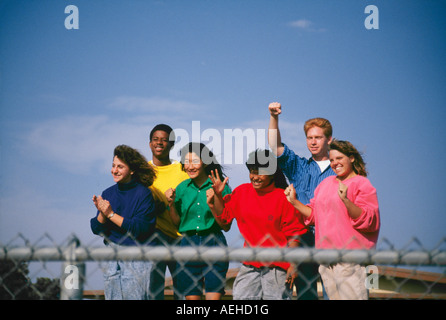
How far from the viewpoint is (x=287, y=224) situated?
156 inches

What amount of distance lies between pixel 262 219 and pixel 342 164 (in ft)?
2.67

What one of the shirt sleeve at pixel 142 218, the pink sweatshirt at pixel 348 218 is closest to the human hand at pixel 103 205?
the shirt sleeve at pixel 142 218

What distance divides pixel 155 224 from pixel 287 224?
1.16 meters

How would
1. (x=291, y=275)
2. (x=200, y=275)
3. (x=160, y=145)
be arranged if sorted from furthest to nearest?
1. (x=160, y=145)
2. (x=200, y=275)
3. (x=291, y=275)

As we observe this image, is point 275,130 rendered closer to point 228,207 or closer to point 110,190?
point 228,207

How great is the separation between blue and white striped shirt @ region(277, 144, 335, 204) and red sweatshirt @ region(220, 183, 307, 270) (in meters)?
0.28

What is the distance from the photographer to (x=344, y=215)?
3.63 metres

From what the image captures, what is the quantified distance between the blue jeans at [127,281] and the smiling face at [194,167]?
0.99 metres

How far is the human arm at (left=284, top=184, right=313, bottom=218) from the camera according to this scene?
12.5 feet

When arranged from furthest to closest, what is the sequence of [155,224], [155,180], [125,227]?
[155,180]
[155,224]
[125,227]

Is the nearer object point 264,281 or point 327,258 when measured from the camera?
point 327,258

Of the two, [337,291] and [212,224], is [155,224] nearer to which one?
[212,224]

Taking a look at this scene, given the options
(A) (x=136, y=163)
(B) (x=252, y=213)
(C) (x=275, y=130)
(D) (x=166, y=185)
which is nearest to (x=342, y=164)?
(C) (x=275, y=130)
